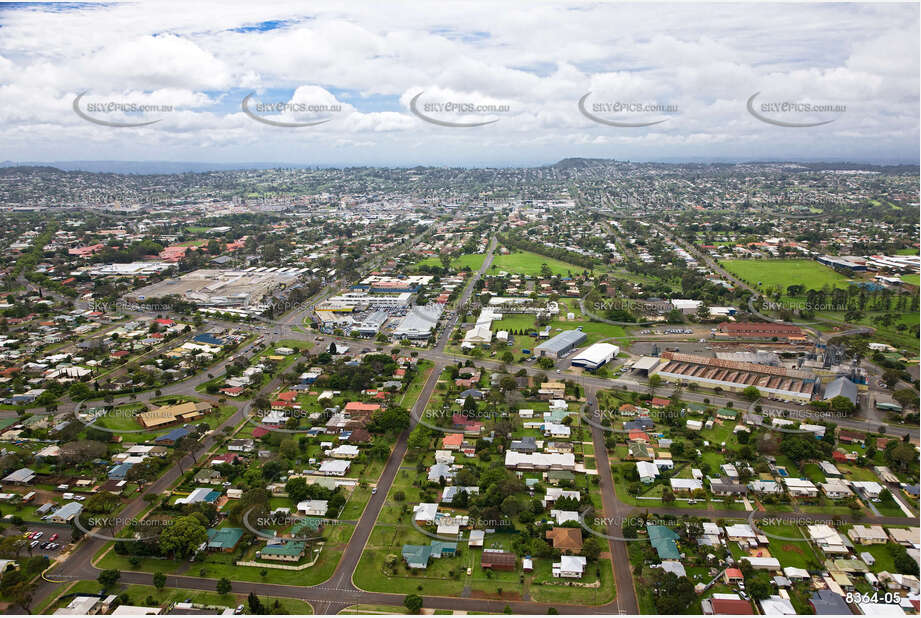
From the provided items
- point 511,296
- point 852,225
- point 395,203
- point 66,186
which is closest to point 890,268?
point 852,225

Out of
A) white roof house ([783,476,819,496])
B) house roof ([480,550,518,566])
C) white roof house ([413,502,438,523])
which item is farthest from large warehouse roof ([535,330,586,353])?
house roof ([480,550,518,566])

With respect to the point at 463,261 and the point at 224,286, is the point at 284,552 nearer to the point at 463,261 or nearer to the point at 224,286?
the point at 224,286

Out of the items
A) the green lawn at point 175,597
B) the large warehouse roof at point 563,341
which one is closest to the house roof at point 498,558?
the green lawn at point 175,597

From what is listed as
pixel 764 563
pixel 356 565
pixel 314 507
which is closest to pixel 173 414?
pixel 314 507

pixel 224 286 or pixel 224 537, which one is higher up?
pixel 224 286

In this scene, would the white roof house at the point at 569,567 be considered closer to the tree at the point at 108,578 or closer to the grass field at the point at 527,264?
the tree at the point at 108,578

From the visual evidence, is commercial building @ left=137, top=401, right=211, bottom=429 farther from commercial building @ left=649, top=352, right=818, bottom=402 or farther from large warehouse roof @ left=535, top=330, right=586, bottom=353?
commercial building @ left=649, top=352, right=818, bottom=402

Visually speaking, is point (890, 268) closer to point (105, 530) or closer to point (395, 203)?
point (105, 530)
